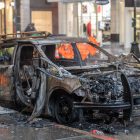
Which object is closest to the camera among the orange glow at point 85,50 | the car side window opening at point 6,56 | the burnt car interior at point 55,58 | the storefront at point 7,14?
the burnt car interior at point 55,58

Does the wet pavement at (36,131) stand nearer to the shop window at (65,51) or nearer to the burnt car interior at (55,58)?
the burnt car interior at (55,58)

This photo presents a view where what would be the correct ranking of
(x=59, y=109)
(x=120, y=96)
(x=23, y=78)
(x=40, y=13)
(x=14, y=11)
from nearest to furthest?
(x=120, y=96)
(x=59, y=109)
(x=23, y=78)
(x=14, y=11)
(x=40, y=13)

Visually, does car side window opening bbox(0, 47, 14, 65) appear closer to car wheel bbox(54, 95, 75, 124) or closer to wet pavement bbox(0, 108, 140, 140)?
wet pavement bbox(0, 108, 140, 140)

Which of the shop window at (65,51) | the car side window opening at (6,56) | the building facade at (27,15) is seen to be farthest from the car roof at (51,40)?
the building facade at (27,15)

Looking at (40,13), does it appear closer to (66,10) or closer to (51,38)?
(66,10)

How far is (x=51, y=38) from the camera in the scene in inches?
412

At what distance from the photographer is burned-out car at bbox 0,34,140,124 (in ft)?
28.4

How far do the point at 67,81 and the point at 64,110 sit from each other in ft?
2.10

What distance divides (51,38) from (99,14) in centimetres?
2563

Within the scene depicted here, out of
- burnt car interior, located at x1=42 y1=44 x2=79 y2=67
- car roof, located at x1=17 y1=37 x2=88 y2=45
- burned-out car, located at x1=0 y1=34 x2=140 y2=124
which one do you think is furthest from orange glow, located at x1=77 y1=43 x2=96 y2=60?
burnt car interior, located at x1=42 y1=44 x2=79 y2=67

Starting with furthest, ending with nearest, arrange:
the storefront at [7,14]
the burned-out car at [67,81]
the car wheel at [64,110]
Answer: the storefront at [7,14] → the car wheel at [64,110] → the burned-out car at [67,81]

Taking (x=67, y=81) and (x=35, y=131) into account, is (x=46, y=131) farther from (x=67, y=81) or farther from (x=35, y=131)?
(x=67, y=81)

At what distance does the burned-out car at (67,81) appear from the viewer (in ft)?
28.4

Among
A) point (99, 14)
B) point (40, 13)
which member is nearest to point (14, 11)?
point (40, 13)
